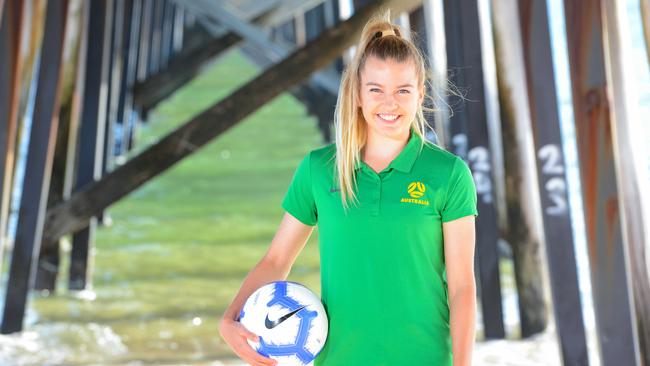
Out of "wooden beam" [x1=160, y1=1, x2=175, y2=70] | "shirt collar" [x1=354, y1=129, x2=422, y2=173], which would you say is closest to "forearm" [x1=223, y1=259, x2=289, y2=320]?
"shirt collar" [x1=354, y1=129, x2=422, y2=173]

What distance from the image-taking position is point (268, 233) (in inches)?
299

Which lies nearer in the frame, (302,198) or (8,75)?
(302,198)

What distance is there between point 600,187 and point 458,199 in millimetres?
1703

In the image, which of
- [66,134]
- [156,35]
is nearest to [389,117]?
[66,134]

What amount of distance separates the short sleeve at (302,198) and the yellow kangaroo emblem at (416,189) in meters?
0.23

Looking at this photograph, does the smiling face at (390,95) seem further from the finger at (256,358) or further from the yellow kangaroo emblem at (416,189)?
the finger at (256,358)

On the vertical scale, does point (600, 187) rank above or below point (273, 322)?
above

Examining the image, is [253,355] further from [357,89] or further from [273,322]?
[357,89]

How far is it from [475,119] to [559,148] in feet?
2.99

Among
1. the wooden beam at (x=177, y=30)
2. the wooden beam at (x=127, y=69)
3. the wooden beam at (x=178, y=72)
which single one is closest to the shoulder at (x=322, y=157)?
the wooden beam at (x=127, y=69)

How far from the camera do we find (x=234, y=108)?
16.8 feet

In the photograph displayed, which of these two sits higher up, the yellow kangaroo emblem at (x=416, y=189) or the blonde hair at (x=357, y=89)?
the blonde hair at (x=357, y=89)

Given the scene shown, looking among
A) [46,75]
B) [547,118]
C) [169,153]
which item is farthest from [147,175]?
[547,118]

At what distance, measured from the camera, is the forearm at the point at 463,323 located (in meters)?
1.70
